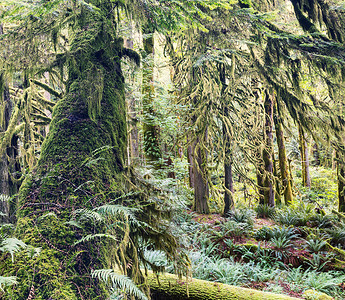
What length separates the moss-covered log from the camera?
4176 mm

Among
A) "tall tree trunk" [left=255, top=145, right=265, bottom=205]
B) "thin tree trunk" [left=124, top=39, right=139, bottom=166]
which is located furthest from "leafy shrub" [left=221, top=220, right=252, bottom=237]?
"thin tree trunk" [left=124, top=39, right=139, bottom=166]

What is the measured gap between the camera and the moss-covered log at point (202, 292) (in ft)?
13.7

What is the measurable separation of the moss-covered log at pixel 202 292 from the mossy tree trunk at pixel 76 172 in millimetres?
3031

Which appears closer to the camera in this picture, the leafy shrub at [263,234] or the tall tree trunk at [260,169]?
the tall tree trunk at [260,169]

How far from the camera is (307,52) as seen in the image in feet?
11.8

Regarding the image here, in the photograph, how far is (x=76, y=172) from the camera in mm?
1959

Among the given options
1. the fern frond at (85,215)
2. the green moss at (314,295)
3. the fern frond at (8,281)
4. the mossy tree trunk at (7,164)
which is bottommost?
the green moss at (314,295)

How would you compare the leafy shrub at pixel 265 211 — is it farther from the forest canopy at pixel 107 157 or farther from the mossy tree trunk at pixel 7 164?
the mossy tree trunk at pixel 7 164

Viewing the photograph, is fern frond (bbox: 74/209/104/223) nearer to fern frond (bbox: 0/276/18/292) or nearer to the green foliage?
fern frond (bbox: 0/276/18/292)

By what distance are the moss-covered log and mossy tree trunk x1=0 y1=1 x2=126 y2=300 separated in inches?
119

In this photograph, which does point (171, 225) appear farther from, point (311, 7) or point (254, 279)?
point (254, 279)

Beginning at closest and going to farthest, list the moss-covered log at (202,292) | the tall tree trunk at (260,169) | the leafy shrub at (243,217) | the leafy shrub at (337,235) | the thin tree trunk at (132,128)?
the thin tree trunk at (132,128)
the moss-covered log at (202,292)
the tall tree trunk at (260,169)
the leafy shrub at (337,235)
the leafy shrub at (243,217)

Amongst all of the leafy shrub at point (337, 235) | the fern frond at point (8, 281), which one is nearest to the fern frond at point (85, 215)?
the fern frond at point (8, 281)

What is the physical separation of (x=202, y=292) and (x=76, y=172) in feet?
11.8
